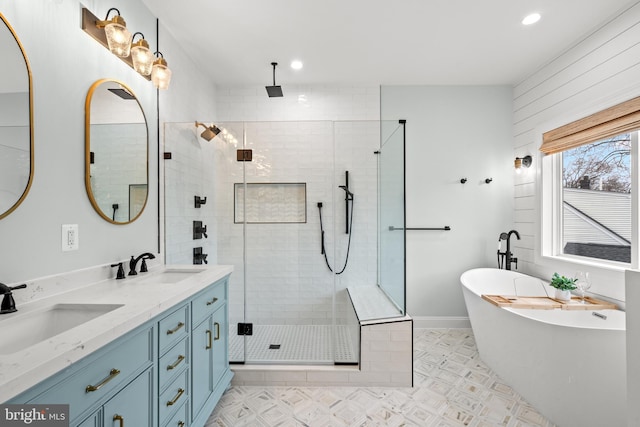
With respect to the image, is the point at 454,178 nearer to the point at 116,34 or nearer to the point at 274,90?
the point at 274,90

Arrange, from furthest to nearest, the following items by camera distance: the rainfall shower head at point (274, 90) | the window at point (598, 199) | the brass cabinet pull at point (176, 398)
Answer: the rainfall shower head at point (274, 90)
the window at point (598, 199)
the brass cabinet pull at point (176, 398)

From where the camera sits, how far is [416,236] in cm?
335

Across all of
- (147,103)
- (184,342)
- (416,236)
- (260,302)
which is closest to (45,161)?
(147,103)

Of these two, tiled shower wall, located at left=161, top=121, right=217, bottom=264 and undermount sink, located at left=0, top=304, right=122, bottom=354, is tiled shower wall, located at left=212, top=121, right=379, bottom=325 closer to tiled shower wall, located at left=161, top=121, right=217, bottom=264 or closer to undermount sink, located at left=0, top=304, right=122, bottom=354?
tiled shower wall, located at left=161, top=121, right=217, bottom=264

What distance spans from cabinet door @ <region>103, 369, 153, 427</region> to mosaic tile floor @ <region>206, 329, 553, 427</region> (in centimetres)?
88

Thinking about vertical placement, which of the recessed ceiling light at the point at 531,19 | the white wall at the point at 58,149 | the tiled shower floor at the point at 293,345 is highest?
the recessed ceiling light at the point at 531,19

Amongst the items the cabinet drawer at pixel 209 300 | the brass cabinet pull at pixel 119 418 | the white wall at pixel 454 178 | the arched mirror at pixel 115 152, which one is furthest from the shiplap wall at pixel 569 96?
the arched mirror at pixel 115 152

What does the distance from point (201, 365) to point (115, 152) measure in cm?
135

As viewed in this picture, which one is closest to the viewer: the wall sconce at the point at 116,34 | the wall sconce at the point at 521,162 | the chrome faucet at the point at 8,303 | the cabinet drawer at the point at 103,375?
the cabinet drawer at the point at 103,375

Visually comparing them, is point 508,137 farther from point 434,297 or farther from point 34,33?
point 34,33

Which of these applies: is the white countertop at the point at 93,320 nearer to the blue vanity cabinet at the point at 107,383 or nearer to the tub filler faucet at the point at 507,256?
the blue vanity cabinet at the point at 107,383

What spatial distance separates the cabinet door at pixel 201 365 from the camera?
156 centimetres

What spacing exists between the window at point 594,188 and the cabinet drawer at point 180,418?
310cm

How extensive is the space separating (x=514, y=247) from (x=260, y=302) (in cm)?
285
